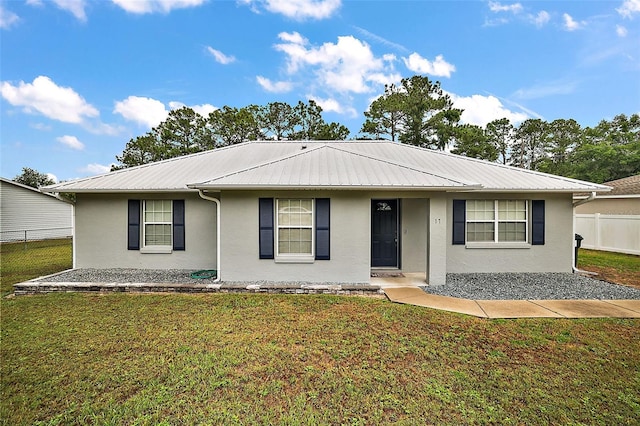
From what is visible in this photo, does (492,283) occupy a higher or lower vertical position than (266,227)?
lower

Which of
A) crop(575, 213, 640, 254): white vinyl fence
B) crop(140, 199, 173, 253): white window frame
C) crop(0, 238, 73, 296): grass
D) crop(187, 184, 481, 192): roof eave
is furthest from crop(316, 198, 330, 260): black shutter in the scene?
crop(575, 213, 640, 254): white vinyl fence

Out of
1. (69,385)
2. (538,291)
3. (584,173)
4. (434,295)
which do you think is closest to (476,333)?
(434,295)

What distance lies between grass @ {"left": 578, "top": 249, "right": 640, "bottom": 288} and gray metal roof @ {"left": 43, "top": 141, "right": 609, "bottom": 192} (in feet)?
8.65

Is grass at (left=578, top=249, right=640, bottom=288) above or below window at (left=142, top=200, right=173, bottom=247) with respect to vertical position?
below

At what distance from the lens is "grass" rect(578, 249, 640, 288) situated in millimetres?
8609

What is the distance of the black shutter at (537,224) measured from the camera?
8961 millimetres

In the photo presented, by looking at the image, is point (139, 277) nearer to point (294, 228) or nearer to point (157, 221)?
point (157, 221)

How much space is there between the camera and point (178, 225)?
9.23 metres

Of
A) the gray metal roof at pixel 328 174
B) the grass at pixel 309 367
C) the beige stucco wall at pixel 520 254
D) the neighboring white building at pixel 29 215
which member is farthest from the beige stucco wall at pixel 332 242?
the neighboring white building at pixel 29 215

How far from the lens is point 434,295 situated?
6.80 meters

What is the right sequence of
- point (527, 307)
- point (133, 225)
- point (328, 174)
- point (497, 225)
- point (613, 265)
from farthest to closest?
point (613, 265) < point (133, 225) < point (497, 225) < point (328, 174) < point (527, 307)

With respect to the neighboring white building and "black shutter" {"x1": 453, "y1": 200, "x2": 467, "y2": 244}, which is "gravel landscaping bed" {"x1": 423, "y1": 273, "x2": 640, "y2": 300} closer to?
"black shutter" {"x1": 453, "y1": 200, "x2": 467, "y2": 244}

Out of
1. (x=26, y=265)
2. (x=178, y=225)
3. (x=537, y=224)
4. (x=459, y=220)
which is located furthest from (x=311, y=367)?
(x=26, y=265)

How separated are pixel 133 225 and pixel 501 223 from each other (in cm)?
1142
